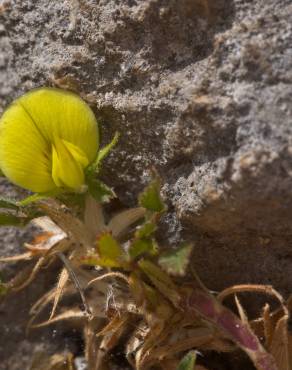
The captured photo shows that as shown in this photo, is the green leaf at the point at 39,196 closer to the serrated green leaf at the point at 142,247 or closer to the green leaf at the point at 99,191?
the green leaf at the point at 99,191

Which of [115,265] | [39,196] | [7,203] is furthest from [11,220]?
[115,265]

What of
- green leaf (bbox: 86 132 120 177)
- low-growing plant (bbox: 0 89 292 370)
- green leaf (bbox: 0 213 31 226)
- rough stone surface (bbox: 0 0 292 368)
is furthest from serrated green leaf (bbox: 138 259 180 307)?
green leaf (bbox: 0 213 31 226)

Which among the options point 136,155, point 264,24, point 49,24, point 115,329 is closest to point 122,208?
point 136,155

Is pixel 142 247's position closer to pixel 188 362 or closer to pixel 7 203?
pixel 188 362

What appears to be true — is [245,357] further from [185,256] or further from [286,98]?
[286,98]

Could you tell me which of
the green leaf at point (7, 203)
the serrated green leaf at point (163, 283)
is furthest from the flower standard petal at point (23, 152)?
the serrated green leaf at point (163, 283)

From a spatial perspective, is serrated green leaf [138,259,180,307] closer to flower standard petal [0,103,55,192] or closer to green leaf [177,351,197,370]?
green leaf [177,351,197,370]
